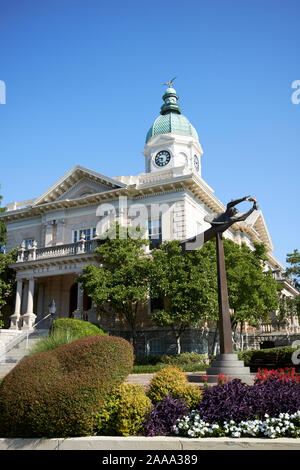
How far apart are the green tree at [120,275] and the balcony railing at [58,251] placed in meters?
1.50

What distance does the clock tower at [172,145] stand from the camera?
36.5 m

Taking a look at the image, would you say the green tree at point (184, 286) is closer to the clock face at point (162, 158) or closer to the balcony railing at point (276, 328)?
the clock face at point (162, 158)

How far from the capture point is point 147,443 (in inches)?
271

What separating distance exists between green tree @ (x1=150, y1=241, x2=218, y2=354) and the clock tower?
44.2 ft

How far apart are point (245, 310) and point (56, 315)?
45.3ft

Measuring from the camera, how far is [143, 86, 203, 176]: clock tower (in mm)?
36500

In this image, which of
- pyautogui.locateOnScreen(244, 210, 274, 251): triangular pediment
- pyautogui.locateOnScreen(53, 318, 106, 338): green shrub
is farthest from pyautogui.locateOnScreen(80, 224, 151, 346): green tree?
pyautogui.locateOnScreen(244, 210, 274, 251): triangular pediment

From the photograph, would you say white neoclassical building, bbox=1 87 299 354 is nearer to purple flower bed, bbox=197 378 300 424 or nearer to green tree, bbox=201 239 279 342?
green tree, bbox=201 239 279 342

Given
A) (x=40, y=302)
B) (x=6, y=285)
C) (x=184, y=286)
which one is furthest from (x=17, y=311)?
(x=184, y=286)

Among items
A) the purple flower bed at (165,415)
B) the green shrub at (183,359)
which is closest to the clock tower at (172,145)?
the green shrub at (183,359)

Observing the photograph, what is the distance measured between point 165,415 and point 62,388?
192 cm

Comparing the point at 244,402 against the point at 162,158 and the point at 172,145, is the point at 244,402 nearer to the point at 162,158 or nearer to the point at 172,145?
the point at 162,158
